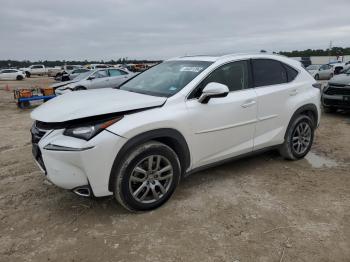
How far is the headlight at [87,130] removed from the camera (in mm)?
3039

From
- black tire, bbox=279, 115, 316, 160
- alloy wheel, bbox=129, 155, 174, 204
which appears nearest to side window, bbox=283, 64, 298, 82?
black tire, bbox=279, 115, 316, 160

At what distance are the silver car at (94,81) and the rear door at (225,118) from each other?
33.0 ft

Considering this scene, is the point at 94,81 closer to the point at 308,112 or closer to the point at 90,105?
the point at 308,112

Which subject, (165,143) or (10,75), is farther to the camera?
(10,75)

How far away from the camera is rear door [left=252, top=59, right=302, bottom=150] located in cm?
435

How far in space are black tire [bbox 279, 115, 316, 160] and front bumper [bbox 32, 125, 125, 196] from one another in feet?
9.16

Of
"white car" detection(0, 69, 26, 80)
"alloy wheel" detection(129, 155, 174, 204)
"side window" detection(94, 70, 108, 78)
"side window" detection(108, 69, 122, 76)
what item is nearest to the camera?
"alloy wheel" detection(129, 155, 174, 204)

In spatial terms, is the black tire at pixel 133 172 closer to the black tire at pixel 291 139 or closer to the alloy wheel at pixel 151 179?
the alloy wheel at pixel 151 179

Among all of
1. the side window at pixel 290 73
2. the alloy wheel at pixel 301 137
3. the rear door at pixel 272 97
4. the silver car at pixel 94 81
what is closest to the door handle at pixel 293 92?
the rear door at pixel 272 97

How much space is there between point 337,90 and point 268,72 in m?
5.23

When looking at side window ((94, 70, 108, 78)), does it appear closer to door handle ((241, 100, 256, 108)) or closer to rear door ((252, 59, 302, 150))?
rear door ((252, 59, 302, 150))

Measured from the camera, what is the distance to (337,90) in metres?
8.78

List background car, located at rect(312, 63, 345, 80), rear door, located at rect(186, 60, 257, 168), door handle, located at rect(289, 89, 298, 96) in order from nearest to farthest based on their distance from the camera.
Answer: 1. rear door, located at rect(186, 60, 257, 168)
2. door handle, located at rect(289, 89, 298, 96)
3. background car, located at rect(312, 63, 345, 80)

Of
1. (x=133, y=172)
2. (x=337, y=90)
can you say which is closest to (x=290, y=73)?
(x=133, y=172)
